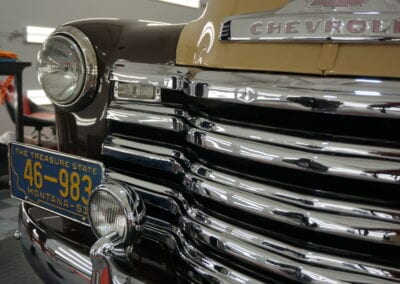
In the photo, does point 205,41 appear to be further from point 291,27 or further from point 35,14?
point 35,14

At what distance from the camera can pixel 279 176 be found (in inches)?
36.7

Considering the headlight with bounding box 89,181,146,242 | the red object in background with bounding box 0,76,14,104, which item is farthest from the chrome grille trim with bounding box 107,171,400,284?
the red object in background with bounding box 0,76,14,104

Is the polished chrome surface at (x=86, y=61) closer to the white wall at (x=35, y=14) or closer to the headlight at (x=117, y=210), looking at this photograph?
the headlight at (x=117, y=210)

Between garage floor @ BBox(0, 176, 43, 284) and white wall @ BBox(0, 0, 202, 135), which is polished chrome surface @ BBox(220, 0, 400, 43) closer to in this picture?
garage floor @ BBox(0, 176, 43, 284)

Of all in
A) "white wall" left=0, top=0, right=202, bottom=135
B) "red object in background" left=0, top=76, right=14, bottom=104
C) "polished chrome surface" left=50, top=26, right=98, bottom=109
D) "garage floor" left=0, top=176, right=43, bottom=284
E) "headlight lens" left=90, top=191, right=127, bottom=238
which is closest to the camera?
"headlight lens" left=90, top=191, right=127, bottom=238

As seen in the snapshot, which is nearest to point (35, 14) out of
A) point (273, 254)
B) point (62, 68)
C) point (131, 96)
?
point (62, 68)

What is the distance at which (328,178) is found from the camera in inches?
33.9

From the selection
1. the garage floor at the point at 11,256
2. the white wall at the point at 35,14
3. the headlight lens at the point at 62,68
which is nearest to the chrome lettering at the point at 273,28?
the headlight lens at the point at 62,68

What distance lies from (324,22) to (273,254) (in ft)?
1.53

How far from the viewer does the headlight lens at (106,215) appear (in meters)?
1.09

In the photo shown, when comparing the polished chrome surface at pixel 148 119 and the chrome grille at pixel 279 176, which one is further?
the polished chrome surface at pixel 148 119

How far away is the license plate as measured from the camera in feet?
4.10

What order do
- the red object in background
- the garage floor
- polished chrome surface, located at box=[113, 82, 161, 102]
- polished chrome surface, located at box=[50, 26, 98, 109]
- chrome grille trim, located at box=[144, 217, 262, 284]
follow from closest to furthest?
chrome grille trim, located at box=[144, 217, 262, 284]
polished chrome surface, located at box=[113, 82, 161, 102]
polished chrome surface, located at box=[50, 26, 98, 109]
the garage floor
the red object in background

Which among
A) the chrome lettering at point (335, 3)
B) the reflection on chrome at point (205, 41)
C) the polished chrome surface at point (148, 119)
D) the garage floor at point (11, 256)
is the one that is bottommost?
the garage floor at point (11, 256)
